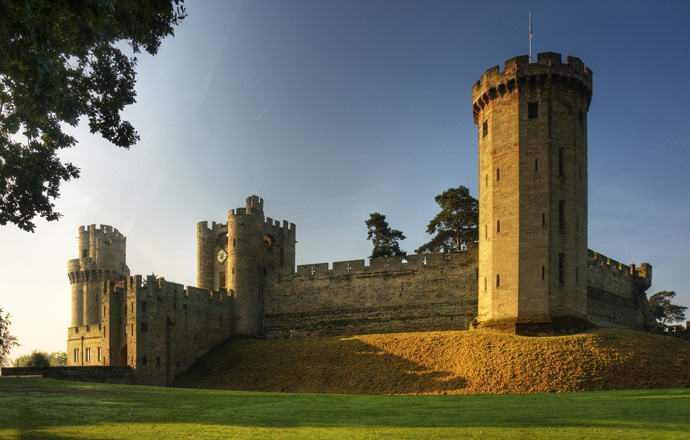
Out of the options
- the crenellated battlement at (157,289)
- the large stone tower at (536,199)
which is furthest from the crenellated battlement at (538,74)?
the crenellated battlement at (157,289)

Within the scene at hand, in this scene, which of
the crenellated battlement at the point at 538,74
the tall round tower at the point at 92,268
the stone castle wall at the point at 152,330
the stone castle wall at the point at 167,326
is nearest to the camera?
the crenellated battlement at the point at 538,74

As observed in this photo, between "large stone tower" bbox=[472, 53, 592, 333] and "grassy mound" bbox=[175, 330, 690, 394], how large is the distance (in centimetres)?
194

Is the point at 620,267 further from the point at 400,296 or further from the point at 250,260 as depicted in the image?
the point at 250,260

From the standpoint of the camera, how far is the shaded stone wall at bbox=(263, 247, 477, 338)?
43.0 m

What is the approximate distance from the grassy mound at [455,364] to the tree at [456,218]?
16.3 meters

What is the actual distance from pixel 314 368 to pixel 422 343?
20.5 ft

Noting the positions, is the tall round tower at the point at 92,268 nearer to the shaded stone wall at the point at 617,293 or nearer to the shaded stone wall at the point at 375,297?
the shaded stone wall at the point at 375,297

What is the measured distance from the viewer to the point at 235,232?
49.6 metres

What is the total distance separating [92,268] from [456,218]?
35220mm

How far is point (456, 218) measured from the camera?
55094mm

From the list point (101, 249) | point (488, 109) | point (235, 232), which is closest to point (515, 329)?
point (488, 109)

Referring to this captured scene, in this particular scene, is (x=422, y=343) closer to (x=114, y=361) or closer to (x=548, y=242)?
(x=548, y=242)

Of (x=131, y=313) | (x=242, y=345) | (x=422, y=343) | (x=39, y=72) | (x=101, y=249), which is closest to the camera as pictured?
(x=39, y=72)

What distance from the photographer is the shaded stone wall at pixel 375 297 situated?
42969mm
